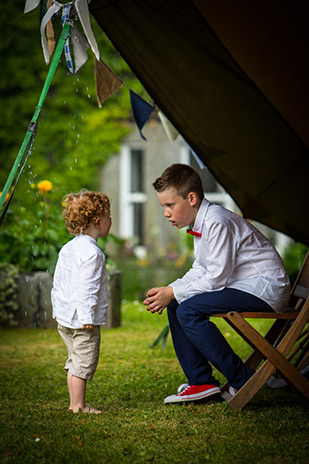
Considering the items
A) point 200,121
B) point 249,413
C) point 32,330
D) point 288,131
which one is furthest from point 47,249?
point 249,413

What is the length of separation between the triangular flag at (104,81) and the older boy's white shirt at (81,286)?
1448 millimetres

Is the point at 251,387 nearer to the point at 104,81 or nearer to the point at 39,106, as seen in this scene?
the point at 39,106

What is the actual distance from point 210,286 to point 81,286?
62 centimetres

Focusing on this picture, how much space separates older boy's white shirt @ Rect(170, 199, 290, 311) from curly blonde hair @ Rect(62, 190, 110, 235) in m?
0.49

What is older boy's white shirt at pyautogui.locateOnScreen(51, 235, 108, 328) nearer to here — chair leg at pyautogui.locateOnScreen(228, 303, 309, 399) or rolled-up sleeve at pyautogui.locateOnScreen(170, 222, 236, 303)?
rolled-up sleeve at pyautogui.locateOnScreen(170, 222, 236, 303)

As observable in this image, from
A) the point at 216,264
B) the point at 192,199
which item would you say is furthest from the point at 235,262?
the point at 192,199

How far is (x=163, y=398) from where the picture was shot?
136 inches

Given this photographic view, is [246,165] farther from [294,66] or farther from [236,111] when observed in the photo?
[294,66]

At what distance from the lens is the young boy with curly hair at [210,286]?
305cm

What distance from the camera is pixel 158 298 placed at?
3.13 metres

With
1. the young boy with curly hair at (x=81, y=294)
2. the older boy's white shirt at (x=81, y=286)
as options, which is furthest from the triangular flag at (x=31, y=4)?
the older boy's white shirt at (x=81, y=286)

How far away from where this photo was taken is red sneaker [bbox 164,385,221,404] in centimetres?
317

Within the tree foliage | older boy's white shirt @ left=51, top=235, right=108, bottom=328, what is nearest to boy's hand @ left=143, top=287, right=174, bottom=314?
older boy's white shirt @ left=51, top=235, right=108, bottom=328

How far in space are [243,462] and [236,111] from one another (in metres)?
2.48
